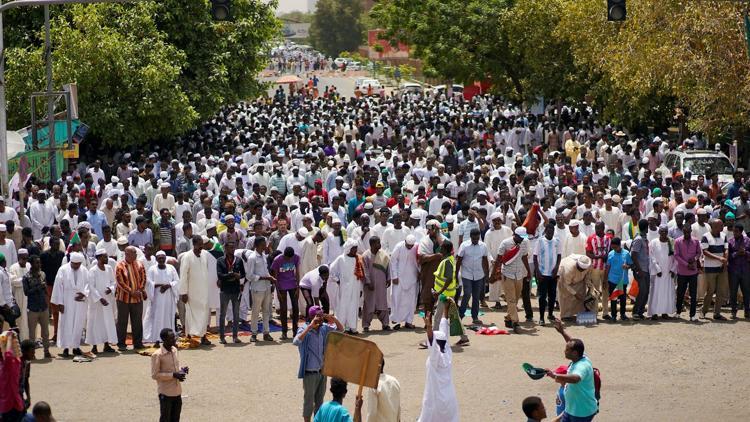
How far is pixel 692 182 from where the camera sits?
22.7 m

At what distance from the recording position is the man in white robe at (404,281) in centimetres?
1691

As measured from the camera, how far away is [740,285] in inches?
A: 683

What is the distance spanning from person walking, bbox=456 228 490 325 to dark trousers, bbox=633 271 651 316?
1.98 metres

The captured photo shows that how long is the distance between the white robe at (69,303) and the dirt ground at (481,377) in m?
0.31

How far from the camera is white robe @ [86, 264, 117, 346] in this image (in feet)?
51.3

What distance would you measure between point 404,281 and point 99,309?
3.85 m

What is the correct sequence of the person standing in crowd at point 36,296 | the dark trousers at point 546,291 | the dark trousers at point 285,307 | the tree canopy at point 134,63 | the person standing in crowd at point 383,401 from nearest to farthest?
the person standing in crowd at point 383,401 < the person standing in crowd at point 36,296 < the dark trousers at point 285,307 < the dark trousers at point 546,291 < the tree canopy at point 134,63

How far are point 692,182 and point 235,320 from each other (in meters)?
9.82

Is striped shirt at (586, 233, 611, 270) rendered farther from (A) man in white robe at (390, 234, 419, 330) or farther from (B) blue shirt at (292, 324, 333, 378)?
(B) blue shirt at (292, 324, 333, 378)

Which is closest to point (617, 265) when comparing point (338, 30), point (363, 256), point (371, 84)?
point (363, 256)

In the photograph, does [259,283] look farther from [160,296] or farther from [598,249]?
[598,249]

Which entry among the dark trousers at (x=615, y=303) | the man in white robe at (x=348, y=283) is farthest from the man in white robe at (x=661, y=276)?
the man in white robe at (x=348, y=283)

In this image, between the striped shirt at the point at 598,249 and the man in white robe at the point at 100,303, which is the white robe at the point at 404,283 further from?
the man in white robe at the point at 100,303

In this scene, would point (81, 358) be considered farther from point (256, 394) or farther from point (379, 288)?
point (379, 288)
